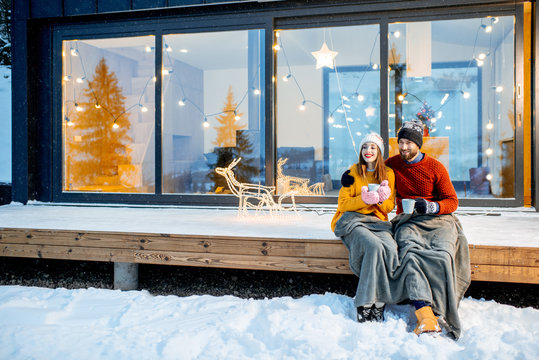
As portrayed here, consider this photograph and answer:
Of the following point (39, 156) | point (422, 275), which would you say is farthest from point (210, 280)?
point (39, 156)

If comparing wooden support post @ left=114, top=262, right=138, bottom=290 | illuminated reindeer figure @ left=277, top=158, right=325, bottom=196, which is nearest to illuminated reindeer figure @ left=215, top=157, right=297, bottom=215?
illuminated reindeer figure @ left=277, top=158, right=325, bottom=196

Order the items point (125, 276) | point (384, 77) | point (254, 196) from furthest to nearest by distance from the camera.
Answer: point (384, 77) < point (254, 196) < point (125, 276)

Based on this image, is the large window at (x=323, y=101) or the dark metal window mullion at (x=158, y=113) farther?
the dark metal window mullion at (x=158, y=113)

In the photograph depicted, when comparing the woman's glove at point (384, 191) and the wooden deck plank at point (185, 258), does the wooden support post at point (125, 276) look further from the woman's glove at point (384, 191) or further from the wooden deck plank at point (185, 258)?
the woman's glove at point (384, 191)

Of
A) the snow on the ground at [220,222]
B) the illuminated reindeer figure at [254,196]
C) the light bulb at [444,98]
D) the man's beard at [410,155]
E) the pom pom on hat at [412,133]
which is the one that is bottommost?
the snow on the ground at [220,222]

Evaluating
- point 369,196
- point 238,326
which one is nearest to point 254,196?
point 369,196

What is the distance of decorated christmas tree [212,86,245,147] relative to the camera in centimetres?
509

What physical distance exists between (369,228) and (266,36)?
9.89 feet

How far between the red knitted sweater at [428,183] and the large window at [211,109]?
2.33m

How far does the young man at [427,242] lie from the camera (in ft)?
7.18

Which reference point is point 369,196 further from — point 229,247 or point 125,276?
point 125,276

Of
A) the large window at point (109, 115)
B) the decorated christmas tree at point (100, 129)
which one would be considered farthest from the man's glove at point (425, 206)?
the decorated christmas tree at point (100, 129)

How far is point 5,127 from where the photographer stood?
958 cm

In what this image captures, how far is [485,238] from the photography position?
2848 millimetres
